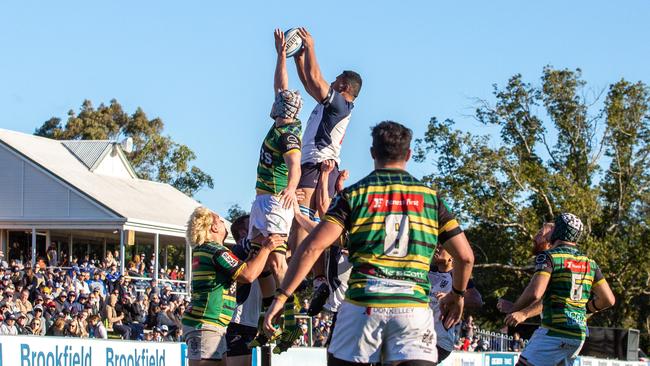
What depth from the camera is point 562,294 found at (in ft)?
39.8

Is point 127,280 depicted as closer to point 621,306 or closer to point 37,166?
point 37,166

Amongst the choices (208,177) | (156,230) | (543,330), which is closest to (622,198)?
(156,230)

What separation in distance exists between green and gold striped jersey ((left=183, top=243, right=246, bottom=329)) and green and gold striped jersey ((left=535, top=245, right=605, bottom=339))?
3.13 meters

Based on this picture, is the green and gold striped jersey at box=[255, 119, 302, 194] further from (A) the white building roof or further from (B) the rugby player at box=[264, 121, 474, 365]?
(A) the white building roof

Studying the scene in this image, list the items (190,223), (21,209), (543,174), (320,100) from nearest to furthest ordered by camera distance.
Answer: (190,223)
(320,100)
(21,209)
(543,174)

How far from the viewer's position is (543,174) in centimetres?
5588

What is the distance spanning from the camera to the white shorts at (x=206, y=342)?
11.0 m

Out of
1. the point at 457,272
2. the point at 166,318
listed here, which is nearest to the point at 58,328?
the point at 166,318

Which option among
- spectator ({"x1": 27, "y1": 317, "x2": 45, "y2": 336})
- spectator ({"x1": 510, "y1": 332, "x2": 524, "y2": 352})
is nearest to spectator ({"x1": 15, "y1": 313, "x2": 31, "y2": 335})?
spectator ({"x1": 27, "y1": 317, "x2": 45, "y2": 336})

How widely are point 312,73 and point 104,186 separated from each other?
40.4 metres

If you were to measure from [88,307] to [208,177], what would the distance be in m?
56.1

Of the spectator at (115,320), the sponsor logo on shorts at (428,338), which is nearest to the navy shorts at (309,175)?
the sponsor logo on shorts at (428,338)

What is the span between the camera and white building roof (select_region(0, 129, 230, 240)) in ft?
155

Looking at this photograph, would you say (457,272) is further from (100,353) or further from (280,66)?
(100,353)
